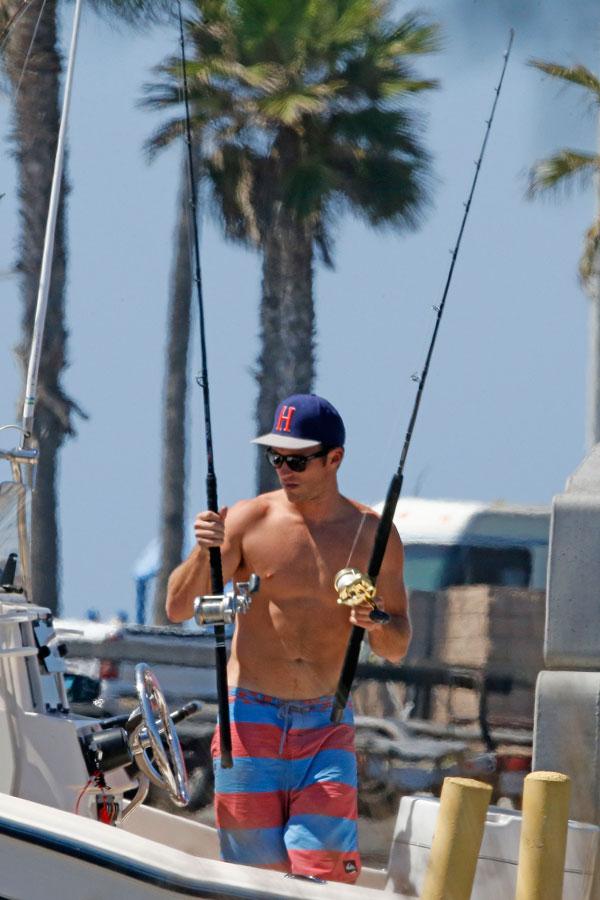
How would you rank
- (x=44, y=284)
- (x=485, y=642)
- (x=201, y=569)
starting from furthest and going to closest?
(x=485, y=642) → (x=44, y=284) → (x=201, y=569)

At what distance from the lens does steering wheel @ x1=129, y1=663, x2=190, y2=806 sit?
176 inches

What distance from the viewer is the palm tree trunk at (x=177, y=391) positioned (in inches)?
854

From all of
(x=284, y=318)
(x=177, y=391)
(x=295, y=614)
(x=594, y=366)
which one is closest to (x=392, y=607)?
(x=295, y=614)

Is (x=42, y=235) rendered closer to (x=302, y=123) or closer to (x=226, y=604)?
(x=302, y=123)

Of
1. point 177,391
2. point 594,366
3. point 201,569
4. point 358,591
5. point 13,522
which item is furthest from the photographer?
point 177,391

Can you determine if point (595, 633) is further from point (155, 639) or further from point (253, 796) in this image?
point (155, 639)

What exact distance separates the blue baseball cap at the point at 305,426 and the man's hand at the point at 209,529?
0.23m

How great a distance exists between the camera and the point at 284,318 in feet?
61.5

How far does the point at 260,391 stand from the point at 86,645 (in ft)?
26.3

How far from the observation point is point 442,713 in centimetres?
985

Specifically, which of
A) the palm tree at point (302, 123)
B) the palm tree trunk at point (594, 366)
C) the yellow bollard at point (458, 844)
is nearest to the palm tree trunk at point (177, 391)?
the palm tree at point (302, 123)

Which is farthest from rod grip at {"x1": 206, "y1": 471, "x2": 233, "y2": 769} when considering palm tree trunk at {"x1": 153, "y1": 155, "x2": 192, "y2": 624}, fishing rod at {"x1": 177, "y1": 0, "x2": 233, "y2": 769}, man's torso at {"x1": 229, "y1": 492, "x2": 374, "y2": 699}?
palm tree trunk at {"x1": 153, "y1": 155, "x2": 192, "y2": 624}

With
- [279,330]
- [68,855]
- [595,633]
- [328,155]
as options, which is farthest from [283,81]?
[68,855]

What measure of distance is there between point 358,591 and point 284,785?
574 millimetres
